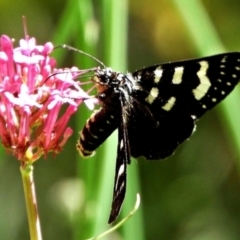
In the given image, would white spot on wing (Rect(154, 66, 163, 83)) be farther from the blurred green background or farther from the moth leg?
the blurred green background

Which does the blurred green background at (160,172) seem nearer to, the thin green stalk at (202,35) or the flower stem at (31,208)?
the thin green stalk at (202,35)

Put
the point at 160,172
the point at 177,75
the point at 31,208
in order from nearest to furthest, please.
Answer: the point at 31,208 < the point at 177,75 < the point at 160,172

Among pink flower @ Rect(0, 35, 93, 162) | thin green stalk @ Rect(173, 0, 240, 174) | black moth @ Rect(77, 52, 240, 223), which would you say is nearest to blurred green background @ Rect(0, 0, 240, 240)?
thin green stalk @ Rect(173, 0, 240, 174)

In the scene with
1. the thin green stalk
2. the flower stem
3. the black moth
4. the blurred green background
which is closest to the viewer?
the flower stem

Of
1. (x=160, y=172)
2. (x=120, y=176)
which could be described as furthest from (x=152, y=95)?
(x=160, y=172)

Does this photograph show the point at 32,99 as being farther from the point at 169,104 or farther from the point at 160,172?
the point at 160,172

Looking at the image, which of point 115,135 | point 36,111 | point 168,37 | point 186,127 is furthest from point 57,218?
point 36,111

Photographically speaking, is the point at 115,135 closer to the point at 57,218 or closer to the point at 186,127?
the point at 186,127
